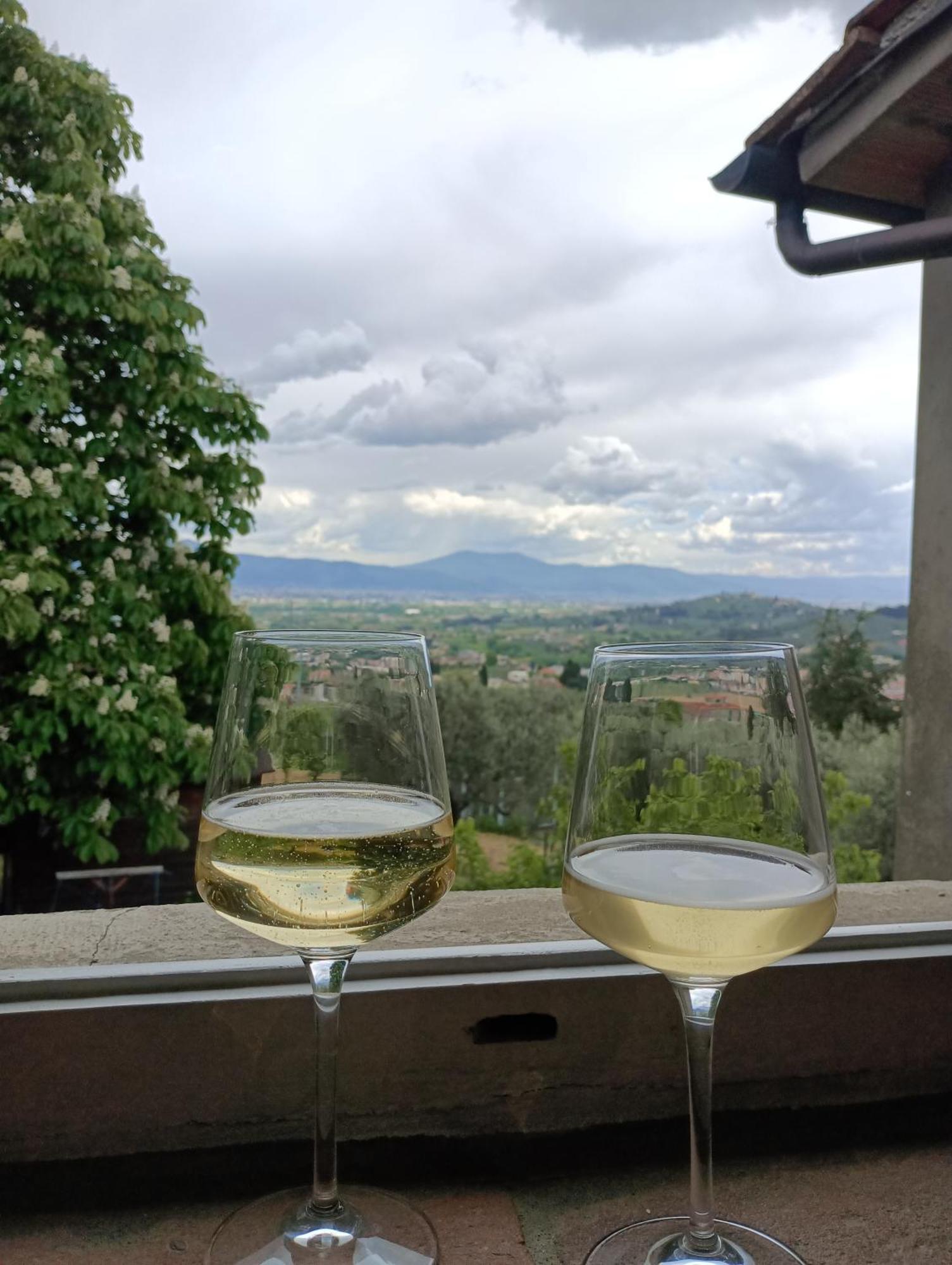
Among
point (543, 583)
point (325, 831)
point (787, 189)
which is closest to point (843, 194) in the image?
point (787, 189)

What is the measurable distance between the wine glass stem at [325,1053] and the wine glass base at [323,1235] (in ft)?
0.09

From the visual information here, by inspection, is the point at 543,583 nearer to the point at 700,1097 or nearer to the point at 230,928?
the point at 230,928

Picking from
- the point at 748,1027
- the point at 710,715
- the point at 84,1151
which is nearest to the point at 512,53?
the point at 710,715

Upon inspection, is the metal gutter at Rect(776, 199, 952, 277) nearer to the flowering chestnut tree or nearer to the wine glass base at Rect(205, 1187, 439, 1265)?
the wine glass base at Rect(205, 1187, 439, 1265)

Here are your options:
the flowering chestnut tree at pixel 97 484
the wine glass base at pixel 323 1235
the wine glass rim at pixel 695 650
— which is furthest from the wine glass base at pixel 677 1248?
the flowering chestnut tree at pixel 97 484

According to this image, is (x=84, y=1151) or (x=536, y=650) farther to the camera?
(x=536, y=650)

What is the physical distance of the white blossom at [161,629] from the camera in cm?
336

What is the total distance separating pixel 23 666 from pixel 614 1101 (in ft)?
9.99

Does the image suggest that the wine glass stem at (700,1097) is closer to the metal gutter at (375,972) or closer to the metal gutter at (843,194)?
the metal gutter at (375,972)

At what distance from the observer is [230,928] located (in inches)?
31.4

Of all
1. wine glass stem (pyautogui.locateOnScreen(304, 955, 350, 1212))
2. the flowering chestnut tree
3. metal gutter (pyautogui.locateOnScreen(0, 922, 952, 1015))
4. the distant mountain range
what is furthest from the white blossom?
wine glass stem (pyautogui.locateOnScreen(304, 955, 350, 1212))

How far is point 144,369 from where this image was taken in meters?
3.34

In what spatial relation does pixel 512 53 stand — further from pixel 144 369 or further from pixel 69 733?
pixel 69 733

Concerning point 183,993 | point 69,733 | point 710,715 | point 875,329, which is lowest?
point 69,733
